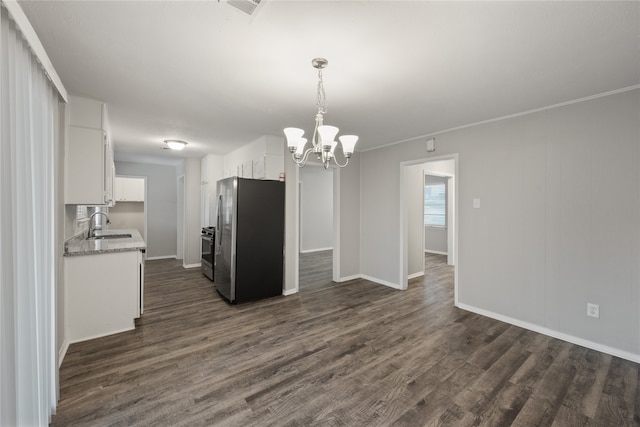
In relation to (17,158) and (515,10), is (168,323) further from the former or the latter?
(515,10)

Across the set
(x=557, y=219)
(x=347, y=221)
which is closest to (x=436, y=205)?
(x=347, y=221)

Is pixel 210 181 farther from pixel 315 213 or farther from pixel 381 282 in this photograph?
pixel 381 282

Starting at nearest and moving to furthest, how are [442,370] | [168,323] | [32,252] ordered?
[32,252] → [442,370] → [168,323]

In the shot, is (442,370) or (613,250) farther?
(613,250)

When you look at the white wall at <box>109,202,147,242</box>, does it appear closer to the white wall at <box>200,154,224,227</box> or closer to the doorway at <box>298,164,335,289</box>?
the white wall at <box>200,154,224,227</box>

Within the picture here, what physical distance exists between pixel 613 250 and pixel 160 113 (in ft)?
16.2

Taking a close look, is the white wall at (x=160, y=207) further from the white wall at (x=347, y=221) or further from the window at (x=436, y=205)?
the window at (x=436, y=205)

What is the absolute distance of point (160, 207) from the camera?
6.87 metres

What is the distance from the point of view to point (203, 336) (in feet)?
9.08

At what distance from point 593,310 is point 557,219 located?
92 cm

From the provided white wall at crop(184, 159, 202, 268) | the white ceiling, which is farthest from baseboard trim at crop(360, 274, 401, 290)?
white wall at crop(184, 159, 202, 268)

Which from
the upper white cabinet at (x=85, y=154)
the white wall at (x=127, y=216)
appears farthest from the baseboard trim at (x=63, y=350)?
the white wall at (x=127, y=216)

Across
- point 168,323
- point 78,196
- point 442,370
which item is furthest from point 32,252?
point 442,370

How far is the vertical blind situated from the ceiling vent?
1.01 m
